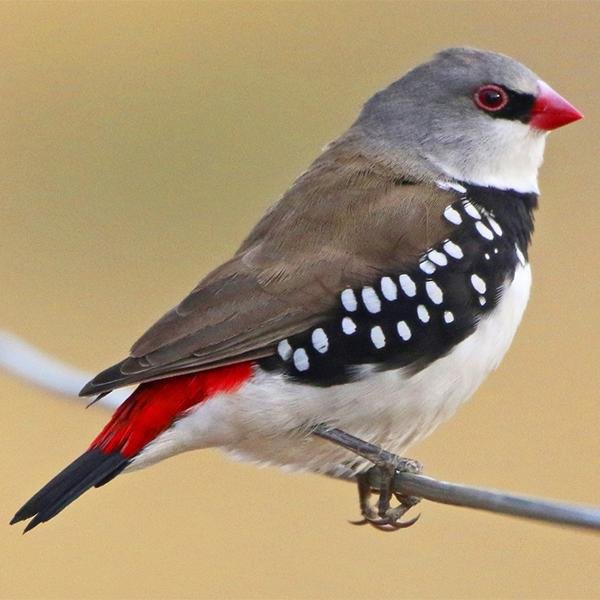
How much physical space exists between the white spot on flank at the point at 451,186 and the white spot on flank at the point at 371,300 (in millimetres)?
537

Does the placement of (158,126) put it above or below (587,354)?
above

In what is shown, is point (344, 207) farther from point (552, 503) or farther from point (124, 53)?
point (124, 53)

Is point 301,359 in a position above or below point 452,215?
below

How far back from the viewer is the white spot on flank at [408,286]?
3.98 metres

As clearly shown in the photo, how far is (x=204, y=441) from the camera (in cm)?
405

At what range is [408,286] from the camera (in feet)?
13.1

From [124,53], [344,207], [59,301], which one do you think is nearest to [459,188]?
[344,207]

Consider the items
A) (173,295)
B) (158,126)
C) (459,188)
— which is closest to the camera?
(459,188)

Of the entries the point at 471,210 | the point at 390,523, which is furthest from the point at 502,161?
the point at 390,523

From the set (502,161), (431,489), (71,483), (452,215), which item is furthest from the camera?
(502,161)

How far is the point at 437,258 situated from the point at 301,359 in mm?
487

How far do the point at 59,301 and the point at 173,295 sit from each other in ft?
3.17

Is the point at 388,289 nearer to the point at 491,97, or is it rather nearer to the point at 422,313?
the point at 422,313

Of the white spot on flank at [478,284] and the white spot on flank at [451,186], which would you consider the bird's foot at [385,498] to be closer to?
the white spot on flank at [478,284]
